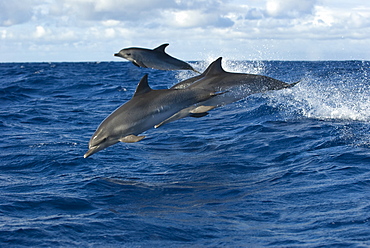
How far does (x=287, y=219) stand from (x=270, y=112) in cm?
881

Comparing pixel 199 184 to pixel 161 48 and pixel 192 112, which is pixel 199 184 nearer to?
pixel 192 112

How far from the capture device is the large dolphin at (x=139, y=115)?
701cm

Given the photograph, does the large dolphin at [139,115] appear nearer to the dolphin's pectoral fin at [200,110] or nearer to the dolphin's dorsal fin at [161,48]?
the dolphin's pectoral fin at [200,110]

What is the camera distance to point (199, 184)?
729 cm

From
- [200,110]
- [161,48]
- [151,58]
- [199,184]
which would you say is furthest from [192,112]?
[161,48]

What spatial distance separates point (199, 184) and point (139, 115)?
1.37 meters

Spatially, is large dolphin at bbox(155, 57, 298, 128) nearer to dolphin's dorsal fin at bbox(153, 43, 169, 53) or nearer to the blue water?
dolphin's dorsal fin at bbox(153, 43, 169, 53)

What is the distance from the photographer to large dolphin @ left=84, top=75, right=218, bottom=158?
23.0 ft

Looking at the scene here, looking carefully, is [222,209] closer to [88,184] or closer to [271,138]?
[88,184]

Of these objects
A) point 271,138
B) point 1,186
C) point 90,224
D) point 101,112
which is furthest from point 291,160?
point 101,112

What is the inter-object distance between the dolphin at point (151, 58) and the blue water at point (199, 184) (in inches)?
69.2

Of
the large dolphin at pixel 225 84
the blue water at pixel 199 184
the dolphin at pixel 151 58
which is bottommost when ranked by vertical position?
the blue water at pixel 199 184

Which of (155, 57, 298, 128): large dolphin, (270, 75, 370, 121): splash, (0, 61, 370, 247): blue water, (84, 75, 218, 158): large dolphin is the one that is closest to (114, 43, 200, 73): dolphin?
(155, 57, 298, 128): large dolphin

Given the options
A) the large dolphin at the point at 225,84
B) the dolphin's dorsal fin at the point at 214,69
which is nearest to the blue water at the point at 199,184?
the large dolphin at the point at 225,84
